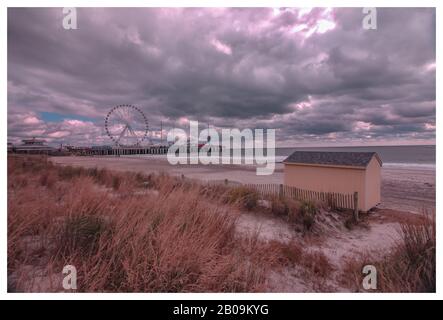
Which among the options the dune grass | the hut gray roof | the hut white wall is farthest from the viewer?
the hut gray roof

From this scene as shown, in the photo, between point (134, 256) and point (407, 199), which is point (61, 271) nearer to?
point (134, 256)

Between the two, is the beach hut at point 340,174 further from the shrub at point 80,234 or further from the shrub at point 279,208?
the shrub at point 80,234

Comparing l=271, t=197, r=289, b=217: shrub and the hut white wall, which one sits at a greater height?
the hut white wall

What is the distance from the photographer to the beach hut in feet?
24.1

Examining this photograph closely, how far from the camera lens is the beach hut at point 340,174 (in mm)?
7344

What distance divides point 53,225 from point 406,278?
4.32 metres

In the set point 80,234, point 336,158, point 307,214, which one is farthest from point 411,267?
point 336,158

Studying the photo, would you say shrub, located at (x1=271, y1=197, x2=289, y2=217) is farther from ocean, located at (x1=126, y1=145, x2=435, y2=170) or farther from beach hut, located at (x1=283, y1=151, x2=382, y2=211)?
ocean, located at (x1=126, y1=145, x2=435, y2=170)

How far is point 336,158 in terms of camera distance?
8664mm

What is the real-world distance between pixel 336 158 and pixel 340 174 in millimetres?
1202

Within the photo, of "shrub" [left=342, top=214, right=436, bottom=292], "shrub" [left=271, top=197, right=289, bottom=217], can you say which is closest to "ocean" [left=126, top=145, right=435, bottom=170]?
"shrub" [left=271, top=197, right=289, bottom=217]

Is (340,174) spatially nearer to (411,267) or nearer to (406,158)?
(411,267)
